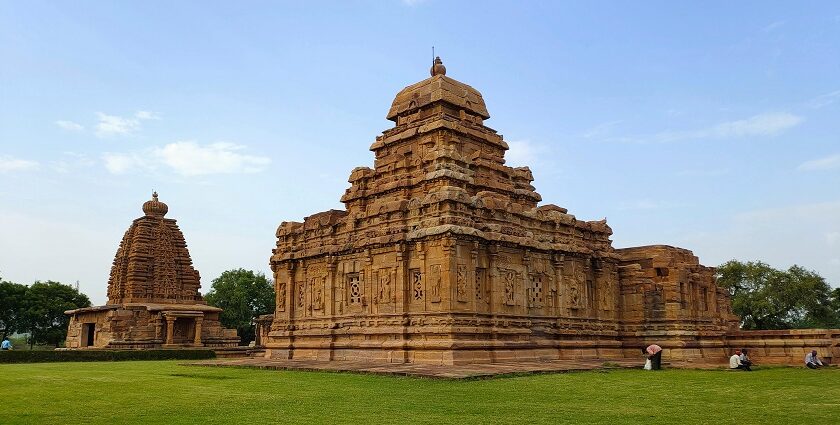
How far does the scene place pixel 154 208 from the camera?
47812mm

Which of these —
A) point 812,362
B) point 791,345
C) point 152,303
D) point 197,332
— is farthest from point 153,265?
point 812,362

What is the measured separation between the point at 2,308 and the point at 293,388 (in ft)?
181

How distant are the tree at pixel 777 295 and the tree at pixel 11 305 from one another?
198ft

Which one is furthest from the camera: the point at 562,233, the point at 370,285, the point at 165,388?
the point at 562,233

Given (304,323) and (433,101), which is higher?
(433,101)

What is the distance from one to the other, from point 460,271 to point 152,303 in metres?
29.7

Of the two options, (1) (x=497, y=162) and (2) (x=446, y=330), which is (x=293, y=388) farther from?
(1) (x=497, y=162)

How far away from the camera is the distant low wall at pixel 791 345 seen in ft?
79.3

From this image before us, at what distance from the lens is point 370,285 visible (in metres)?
26.0

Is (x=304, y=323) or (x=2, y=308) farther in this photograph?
(x=2, y=308)

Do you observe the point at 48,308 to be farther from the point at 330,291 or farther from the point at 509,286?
the point at 509,286

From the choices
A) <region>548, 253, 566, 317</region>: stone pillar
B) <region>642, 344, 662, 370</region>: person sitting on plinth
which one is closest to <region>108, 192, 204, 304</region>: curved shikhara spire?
<region>548, 253, 566, 317</region>: stone pillar

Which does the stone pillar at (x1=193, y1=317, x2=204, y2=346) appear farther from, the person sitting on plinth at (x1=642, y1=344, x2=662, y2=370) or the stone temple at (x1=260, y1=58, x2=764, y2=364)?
the person sitting on plinth at (x1=642, y1=344, x2=662, y2=370)

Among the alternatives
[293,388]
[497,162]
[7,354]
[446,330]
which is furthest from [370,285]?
[7,354]
